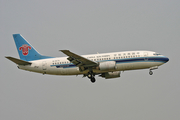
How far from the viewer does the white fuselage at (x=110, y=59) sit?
4484 cm

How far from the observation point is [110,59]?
45.1 meters

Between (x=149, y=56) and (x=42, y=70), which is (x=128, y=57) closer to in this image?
(x=149, y=56)

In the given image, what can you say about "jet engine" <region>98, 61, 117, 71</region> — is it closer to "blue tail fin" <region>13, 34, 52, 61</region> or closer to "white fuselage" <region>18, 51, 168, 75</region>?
"white fuselage" <region>18, 51, 168, 75</region>

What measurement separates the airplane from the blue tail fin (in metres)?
1.14

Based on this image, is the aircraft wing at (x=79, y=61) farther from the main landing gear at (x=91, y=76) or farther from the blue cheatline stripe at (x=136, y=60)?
the main landing gear at (x=91, y=76)

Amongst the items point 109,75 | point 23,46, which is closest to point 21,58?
point 23,46

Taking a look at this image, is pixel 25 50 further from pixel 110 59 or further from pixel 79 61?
pixel 110 59

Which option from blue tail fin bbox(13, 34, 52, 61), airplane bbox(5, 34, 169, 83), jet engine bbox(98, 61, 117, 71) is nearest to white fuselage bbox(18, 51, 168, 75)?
airplane bbox(5, 34, 169, 83)

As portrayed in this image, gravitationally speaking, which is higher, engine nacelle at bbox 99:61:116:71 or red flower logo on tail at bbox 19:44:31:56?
red flower logo on tail at bbox 19:44:31:56

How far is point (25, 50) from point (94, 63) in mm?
14190

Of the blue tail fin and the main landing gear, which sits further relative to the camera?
the blue tail fin

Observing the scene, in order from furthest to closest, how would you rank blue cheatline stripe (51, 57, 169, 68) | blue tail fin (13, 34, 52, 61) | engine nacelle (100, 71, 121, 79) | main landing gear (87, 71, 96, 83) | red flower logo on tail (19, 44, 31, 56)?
red flower logo on tail (19, 44, 31, 56)
blue tail fin (13, 34, 52, 61)
engine nacelle (100, 71, 121, 79)
main landing gear (87, 71, 96, 83)
blue cheatline stripe (51, 57, 169, 68)

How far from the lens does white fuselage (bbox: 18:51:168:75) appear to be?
44844mm

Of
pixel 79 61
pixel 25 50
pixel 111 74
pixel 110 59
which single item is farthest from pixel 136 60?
pixel 25 50
